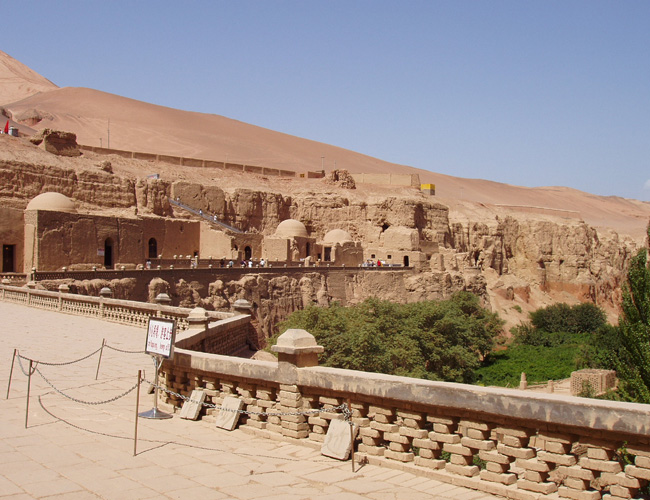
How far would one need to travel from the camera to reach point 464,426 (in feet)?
18.4

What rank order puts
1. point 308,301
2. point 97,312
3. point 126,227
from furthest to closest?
point 308,301 < point 126,227 < point 97,312

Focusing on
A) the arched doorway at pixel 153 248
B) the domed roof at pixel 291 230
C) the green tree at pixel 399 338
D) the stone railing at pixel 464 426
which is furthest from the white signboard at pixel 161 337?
the domed roof at pixel 291 230

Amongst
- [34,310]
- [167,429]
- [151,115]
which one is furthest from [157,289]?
[151,115]

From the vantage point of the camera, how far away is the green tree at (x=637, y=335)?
15.3m

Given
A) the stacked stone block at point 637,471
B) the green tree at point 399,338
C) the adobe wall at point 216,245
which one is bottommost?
the green tree at point 399,338

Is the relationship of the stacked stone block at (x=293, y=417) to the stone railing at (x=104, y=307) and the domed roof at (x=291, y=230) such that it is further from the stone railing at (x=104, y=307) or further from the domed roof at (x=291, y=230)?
the domed roof at (x=291, y=230)

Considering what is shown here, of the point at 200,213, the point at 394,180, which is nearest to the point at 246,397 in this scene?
the point at 200,213

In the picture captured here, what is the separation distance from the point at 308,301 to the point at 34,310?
1764 centimetres

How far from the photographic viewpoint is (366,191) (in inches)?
2167

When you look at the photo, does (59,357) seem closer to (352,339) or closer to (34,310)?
(34,310)

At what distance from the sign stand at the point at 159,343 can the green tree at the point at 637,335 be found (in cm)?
1100

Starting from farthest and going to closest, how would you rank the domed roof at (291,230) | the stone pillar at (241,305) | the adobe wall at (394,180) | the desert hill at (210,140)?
the desert hill at (210,140) < the adobe wall at (394,180) < the domed roof at (291,230) < the stone pillar at (241,305)

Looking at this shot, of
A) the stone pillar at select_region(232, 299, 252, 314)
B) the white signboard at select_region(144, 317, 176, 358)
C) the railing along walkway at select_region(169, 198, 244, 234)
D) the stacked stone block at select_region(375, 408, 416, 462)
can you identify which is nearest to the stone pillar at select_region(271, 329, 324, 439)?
the stacked stone block at select_region(375, 408, 416, 462)

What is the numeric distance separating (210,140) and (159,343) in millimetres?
106370
